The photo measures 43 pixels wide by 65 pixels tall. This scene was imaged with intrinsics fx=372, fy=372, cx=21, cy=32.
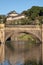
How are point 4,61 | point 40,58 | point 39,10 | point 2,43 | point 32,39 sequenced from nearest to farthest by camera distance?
point 4,61, point 40,58, point 2,43, point 32,39, point 39,10

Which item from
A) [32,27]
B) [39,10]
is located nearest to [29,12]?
[39,10]

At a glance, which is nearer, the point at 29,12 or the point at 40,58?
the point at 40,58

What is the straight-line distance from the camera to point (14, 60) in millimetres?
38219

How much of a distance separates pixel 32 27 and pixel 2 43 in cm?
568

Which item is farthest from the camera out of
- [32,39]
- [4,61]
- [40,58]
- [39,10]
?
[39,10]

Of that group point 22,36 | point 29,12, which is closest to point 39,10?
point 29,12

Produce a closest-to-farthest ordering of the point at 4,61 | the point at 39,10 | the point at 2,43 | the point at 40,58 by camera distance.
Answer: the point at 4,61
the point at 40,58
the point at 2,43
the point at 39,10


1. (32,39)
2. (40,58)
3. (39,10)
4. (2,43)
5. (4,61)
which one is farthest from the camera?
(39,10)

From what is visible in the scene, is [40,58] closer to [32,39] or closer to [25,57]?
[25,57]

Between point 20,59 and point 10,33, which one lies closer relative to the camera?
point 20,59

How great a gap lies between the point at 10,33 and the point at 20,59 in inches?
892

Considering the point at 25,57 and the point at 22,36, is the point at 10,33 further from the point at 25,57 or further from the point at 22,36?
the point at 25,57

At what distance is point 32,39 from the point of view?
69000 millimetres

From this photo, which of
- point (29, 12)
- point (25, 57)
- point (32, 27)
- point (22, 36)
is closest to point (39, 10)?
point (29, 12)
